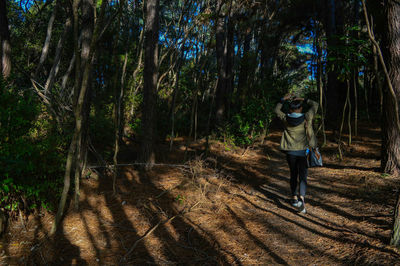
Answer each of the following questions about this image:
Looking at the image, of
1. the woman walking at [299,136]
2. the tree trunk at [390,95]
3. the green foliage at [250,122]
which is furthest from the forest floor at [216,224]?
the green foliage at [250,122]

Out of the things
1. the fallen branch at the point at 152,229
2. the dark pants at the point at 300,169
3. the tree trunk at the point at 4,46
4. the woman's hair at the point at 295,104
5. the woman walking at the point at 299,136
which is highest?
the tree trunk at the point at 4,46

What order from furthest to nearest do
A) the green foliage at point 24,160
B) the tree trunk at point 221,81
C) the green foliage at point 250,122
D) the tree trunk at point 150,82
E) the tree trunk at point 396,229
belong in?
the tree trunk at point 221,81, the green foliage at point 250,122, the tree trunk at point 150,82, the green foliage at point 24,160, the tree trunk at point 396,229

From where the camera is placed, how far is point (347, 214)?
4195mm

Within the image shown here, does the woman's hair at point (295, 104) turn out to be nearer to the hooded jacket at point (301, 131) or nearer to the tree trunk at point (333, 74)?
the hooded jacket at point (301, 131)

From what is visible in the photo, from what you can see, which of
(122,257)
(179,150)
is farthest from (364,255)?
(179,150)

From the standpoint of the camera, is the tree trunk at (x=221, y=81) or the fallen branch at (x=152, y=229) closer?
the fallen branch at (x=152, y=229)

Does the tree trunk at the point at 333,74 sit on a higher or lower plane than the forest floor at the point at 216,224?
higher

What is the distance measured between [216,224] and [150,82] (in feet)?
12.4

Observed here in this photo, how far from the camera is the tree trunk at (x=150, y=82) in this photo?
6.53 meters

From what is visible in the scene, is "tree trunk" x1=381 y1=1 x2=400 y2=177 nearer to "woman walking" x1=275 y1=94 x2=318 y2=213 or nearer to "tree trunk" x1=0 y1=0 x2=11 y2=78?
"woman walking" x1=275 y1=94 x2=318 y2=213

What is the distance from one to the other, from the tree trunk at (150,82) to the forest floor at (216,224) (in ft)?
2.35

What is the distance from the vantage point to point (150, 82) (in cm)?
654

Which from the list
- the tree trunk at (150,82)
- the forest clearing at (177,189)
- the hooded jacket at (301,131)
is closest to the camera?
the forest clearing at (177,189)

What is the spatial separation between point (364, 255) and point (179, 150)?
6432 mm
